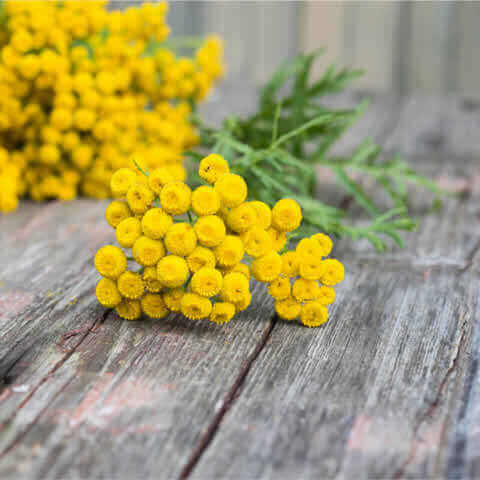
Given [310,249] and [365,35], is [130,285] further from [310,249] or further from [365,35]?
[365,35]

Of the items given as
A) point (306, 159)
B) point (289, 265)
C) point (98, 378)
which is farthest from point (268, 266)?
point (306, 159)

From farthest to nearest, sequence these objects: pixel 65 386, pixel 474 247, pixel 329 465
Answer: pixel 474 247 → pixel 65 386 → pixel 329 465

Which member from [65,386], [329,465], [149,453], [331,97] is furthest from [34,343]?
[331,97]

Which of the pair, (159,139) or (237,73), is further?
(237,73)

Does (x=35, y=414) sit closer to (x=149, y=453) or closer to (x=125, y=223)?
(x=149, y=453)

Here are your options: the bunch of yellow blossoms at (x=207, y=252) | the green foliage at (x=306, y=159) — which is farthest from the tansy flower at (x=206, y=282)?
the green foliage at (x=306, y=159)

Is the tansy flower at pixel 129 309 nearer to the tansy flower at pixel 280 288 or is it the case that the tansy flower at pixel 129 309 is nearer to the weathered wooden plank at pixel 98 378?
the weathered wooden plank at pixel 98 378
